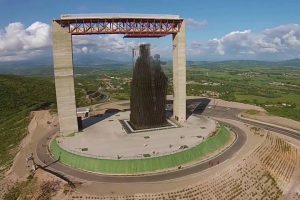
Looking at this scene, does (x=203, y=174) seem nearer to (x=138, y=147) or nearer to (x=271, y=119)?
(x=138, y=147)

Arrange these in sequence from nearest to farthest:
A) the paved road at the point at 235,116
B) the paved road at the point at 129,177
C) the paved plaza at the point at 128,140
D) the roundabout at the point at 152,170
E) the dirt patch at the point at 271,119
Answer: the paved road at the point at 129,177
the roundabout at the point at 152,170
the paved plaza at the point at 128,140
the paved road at the point at 235,116
the dirt patch at the point at 271,119

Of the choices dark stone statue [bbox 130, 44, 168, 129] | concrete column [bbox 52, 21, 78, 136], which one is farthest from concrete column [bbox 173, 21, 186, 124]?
concrete column [bbox 52, 21, 78, 136]

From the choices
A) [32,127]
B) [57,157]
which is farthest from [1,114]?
[57,157]

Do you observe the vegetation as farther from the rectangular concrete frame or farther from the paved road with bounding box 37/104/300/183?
the rectangular concrete frame

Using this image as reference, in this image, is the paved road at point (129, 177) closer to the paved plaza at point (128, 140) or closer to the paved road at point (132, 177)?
the paved road at point (132, 177)

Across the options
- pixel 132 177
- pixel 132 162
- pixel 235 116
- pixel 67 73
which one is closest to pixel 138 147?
pixel 132 162

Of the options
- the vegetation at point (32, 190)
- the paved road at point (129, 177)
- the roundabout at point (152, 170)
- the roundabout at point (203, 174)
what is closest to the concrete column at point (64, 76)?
the roundabout at point (152, 170)

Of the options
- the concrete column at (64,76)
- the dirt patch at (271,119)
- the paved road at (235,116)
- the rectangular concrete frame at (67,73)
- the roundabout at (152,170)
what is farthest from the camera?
the dirt patch at (271,119)
